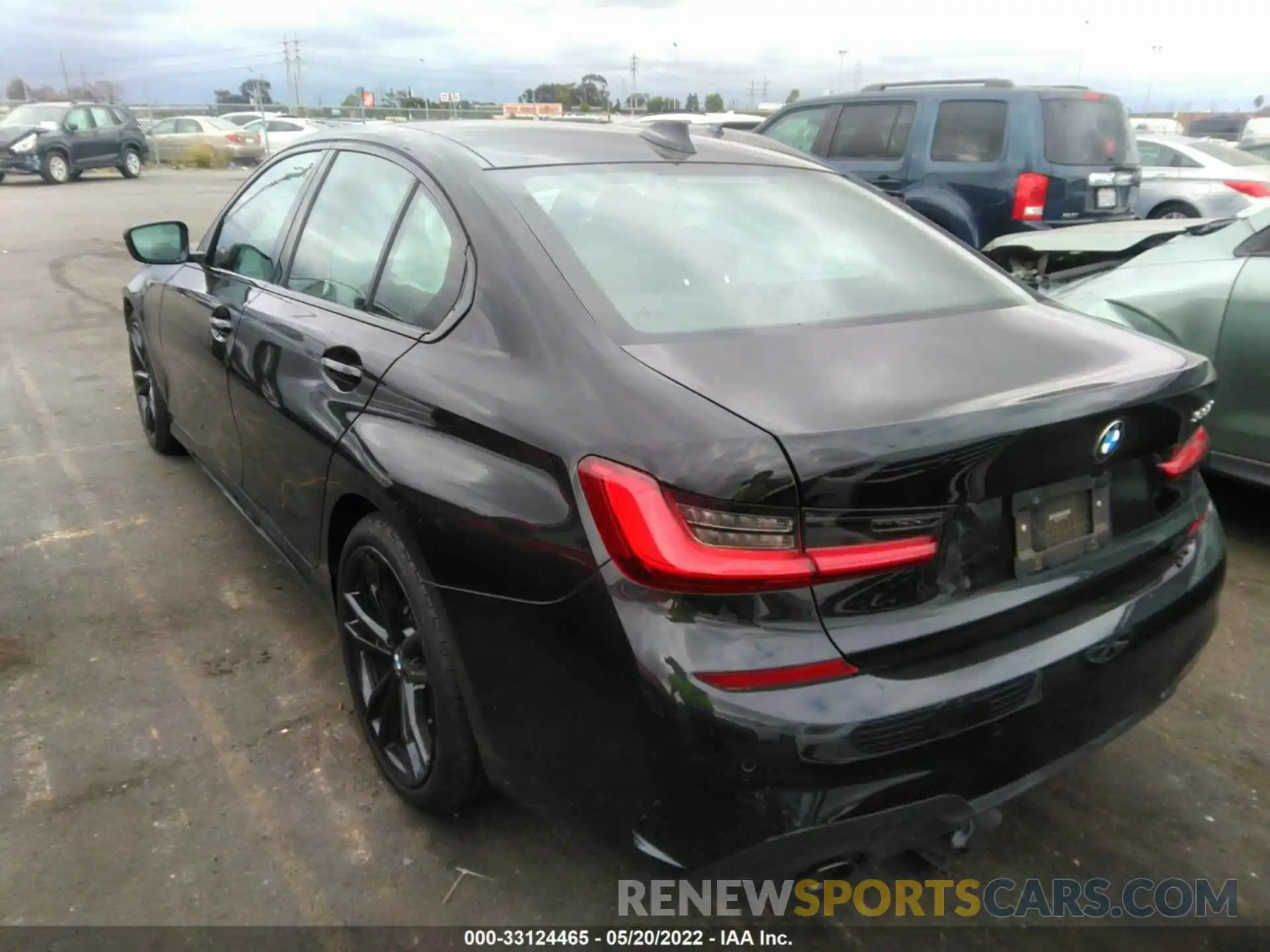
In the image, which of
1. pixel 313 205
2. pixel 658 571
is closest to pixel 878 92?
pixel 313 205

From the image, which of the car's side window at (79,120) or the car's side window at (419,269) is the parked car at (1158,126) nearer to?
the car's side window at (419,269)

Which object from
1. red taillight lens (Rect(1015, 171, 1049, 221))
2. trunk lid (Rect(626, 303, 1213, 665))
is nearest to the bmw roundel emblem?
trunk lid (Rect(626, 303, 1213, 665))

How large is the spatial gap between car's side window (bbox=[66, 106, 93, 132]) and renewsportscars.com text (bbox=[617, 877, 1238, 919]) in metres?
25.6

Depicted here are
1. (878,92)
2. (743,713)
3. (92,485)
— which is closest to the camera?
(743,713)

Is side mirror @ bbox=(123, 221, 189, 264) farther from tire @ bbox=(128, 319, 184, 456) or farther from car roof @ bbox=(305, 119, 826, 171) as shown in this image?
car roof @ bbox=(305, 119, 826, 171)

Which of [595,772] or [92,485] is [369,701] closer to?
[595,772]

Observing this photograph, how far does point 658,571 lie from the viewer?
1723 millimetres

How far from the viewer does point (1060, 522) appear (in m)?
2.00

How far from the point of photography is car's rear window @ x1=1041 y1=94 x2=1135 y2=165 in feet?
25.7

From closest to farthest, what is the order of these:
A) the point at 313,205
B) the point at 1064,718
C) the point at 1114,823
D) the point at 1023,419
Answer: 1. the point at 1023,419
2. the point at 1064,718
3. the point at 1114,823
4. the point at 313,205

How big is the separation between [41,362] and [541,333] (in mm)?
6475

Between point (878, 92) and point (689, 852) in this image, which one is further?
point (878, 92)

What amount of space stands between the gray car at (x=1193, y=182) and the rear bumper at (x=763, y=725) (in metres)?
10.8

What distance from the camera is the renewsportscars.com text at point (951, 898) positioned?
2312 millimetres
